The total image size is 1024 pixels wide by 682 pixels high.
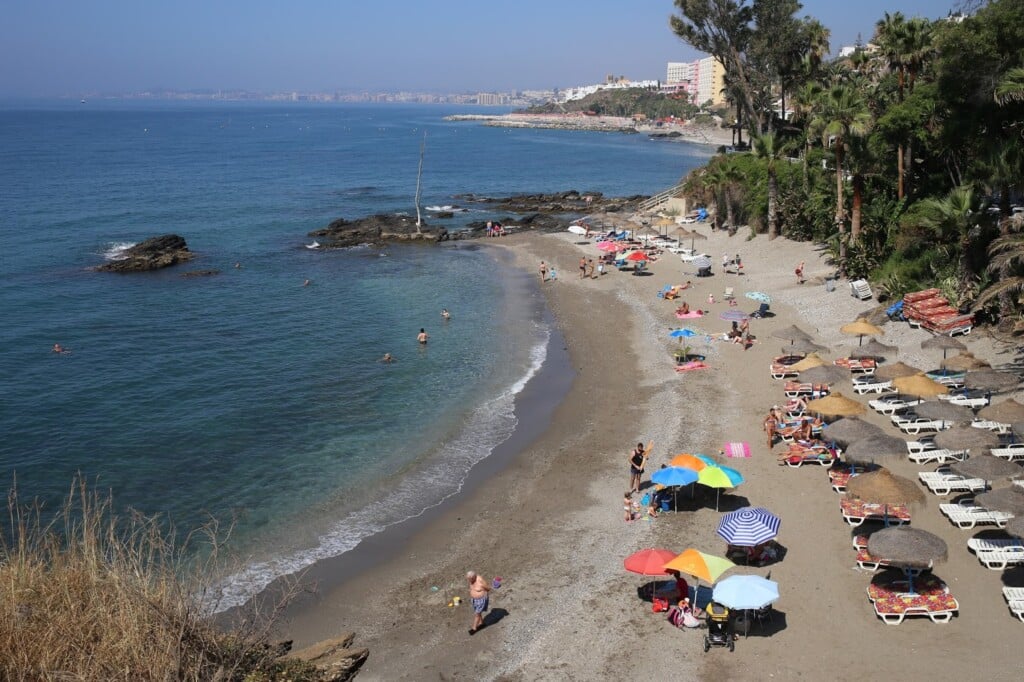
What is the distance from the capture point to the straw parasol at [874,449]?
17.7 meters

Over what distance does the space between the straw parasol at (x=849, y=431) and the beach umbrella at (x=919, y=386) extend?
275cm

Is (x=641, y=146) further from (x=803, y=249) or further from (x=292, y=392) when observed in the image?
(x=292, y=392)

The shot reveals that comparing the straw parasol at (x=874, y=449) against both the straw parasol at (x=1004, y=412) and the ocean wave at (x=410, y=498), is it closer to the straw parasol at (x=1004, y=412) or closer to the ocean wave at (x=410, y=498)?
the straw parasol at (x=1004, y=412)

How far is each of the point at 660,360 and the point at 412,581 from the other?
15.8 m

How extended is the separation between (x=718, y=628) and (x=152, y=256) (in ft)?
150

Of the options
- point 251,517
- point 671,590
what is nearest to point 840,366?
point 671,590

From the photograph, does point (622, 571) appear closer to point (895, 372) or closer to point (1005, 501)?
point (1005, 501)

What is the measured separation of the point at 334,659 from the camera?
11.1m

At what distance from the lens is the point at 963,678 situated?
12.2 metres

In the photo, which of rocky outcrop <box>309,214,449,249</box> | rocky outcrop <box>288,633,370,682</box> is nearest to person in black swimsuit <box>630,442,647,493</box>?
rocky outcrop <box>288,633,370,682</box>

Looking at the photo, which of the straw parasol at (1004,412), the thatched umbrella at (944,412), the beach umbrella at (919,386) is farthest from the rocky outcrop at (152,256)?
the straw parasol at (1004,412)

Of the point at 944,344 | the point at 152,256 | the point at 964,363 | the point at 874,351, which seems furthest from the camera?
the point at 152,256

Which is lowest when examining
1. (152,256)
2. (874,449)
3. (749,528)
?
(749,528)

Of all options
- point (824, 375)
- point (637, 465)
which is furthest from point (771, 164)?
point (637, 465)
